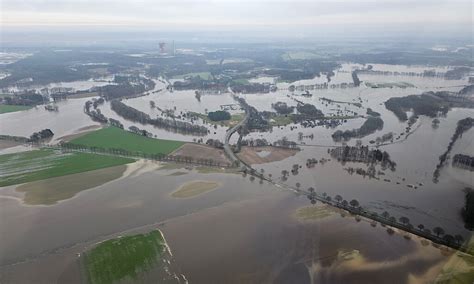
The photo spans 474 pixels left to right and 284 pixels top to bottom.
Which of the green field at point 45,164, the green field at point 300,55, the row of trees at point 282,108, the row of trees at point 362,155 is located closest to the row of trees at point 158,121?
the green field at point 45,164

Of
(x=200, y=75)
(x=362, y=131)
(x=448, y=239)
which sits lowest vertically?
(x=448, y=239)

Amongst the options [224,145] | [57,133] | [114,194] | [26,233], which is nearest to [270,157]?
[224,145]

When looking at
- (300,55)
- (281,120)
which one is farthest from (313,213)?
(300,55)

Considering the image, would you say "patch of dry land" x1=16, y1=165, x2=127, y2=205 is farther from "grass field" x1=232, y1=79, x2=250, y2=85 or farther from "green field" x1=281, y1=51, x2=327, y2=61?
"green field" x1=281, y1=51, x2=327, y2=61

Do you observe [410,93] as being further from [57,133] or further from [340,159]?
[57,133]

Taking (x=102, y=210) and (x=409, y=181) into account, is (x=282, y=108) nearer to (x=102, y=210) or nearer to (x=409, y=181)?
(x=409, y=181)

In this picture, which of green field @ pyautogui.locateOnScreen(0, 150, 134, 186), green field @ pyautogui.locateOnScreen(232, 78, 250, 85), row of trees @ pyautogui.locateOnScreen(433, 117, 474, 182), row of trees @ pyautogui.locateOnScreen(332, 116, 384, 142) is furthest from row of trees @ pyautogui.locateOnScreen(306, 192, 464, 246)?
green field @ pyautogui.locateOnScreen(232, 78, 250, 85)
